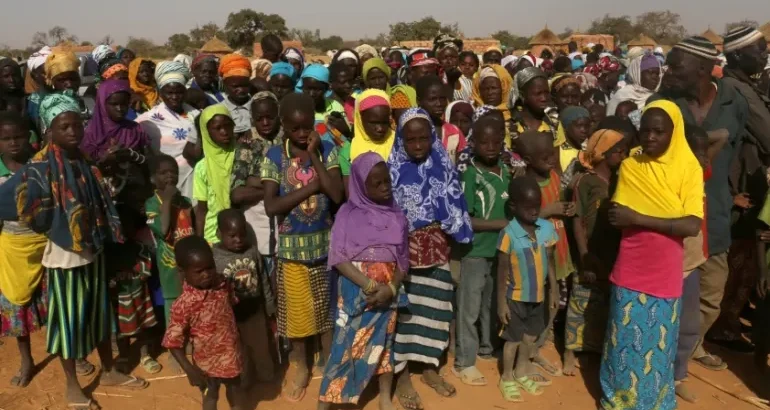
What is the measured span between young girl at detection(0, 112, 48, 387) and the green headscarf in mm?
1140

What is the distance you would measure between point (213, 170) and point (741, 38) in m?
4.00

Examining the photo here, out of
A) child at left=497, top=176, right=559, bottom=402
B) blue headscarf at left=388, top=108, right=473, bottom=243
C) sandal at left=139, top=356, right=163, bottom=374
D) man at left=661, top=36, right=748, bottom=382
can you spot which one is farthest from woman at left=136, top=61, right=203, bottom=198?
man at left=661, top=36, right=748, bottom=382

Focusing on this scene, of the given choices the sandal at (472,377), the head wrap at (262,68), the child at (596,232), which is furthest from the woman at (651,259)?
the head wrap at (262,68)

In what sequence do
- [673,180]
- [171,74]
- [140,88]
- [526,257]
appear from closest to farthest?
[673,180] → [526,257] → [171,74] → [140,88]

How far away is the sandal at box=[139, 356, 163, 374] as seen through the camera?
418cm

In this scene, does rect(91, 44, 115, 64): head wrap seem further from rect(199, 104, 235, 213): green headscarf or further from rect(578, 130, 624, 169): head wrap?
rect(578, 130, 624, 169): head wrap

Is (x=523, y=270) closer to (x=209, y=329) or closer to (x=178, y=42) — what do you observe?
(x=209, y=329)

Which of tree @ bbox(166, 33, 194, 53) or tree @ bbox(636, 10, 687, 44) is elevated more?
tree @ bbox(636, 10, 687, 44)

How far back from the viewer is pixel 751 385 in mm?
4008

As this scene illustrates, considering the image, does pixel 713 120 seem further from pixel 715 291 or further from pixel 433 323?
pixel 433 323

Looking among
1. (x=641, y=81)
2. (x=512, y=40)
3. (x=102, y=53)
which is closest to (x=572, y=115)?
(x=641, y=81)

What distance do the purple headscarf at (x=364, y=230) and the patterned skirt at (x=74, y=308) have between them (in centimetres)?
166

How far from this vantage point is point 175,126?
4.64 metres

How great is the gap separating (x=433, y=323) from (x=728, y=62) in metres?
3.12
